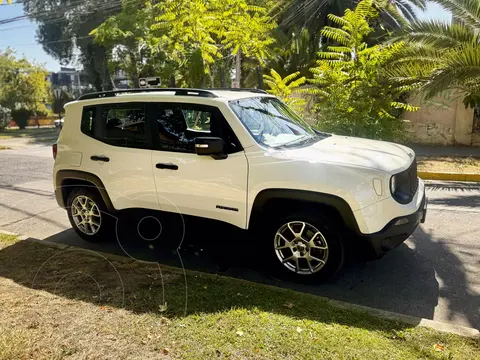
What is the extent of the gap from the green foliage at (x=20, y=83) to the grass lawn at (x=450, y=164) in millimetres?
32730

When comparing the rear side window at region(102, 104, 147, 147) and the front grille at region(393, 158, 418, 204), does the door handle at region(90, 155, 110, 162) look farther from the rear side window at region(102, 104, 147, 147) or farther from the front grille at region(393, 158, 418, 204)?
the front grille at region(393, 158, 418, 204)

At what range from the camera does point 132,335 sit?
9.52 ft

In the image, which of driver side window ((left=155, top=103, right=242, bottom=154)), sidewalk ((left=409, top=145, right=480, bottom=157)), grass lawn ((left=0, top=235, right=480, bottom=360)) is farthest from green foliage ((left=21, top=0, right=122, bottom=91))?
grass lawn ((left=0, top=235, right=480, bottom=360))

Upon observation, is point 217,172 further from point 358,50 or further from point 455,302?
point 358,50

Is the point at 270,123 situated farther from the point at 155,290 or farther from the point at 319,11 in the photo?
the point at 319,11

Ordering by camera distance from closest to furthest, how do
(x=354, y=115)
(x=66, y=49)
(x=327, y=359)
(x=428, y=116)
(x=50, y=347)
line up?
(x=327, y=359)
(x=50, y=347)
(x=354, y=115)
(x=428, y=116)
(x=66, y=49)

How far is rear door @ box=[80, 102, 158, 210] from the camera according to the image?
4.39m

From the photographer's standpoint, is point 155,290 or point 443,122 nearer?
point 155,290

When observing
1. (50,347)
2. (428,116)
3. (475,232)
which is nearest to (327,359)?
(50,347)

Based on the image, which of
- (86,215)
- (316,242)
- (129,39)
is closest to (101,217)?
(86,215)

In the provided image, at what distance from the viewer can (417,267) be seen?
4137 mm

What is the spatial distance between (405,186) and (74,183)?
3890mm

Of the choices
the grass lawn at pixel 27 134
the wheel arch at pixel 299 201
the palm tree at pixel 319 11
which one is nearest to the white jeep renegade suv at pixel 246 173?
the wheel arch at pixel 299 201

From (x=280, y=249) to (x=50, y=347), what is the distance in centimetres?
210
